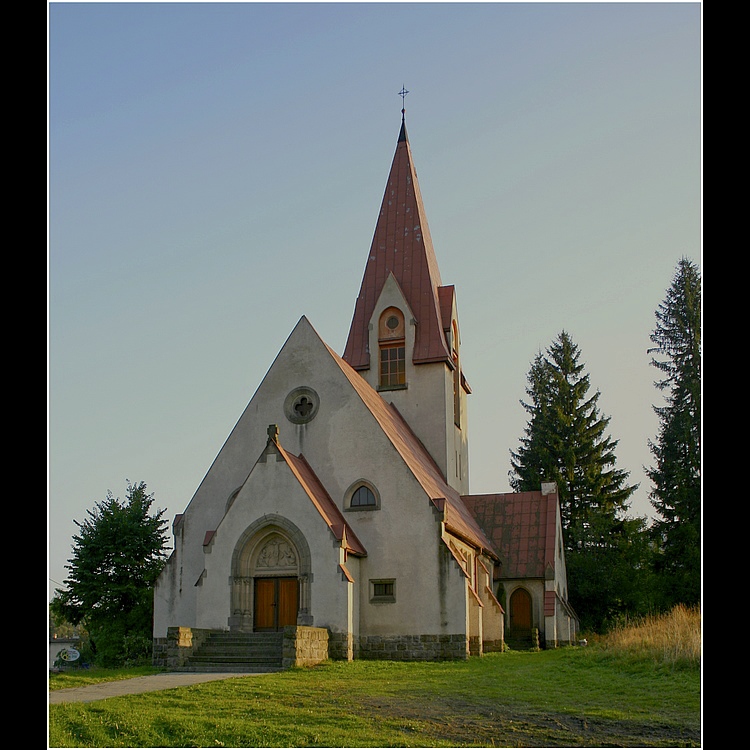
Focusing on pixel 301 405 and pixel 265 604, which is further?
pixel 301 405

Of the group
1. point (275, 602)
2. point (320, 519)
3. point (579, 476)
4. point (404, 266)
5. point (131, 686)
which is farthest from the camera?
point (579, 476)

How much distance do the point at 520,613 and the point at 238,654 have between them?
48.7 ft

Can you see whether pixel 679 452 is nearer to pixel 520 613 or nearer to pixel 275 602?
pixel 520 613

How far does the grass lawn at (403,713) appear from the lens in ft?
33.4

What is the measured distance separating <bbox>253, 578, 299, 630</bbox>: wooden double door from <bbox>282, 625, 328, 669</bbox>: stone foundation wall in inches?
84.3

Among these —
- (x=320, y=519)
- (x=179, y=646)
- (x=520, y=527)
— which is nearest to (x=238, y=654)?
(x=179, y=646)

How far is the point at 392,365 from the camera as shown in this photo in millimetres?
34344

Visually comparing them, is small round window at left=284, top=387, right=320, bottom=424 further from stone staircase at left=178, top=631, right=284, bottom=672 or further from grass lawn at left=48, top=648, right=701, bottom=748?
grass lawn at left=48, top=648, right=701, bottom=748

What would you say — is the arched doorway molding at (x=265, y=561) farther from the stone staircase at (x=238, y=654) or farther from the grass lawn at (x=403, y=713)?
the grass lawn at (x=403, y=713)

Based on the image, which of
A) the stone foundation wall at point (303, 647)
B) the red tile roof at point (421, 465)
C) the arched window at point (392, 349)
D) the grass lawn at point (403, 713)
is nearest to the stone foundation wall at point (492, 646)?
the red tile roof at point (421, 465)

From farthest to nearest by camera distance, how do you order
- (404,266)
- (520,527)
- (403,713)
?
(404,266)
(520,527)
(403,713)

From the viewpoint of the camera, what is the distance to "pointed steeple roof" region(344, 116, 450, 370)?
1352 inches

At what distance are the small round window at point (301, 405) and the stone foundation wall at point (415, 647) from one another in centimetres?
685
